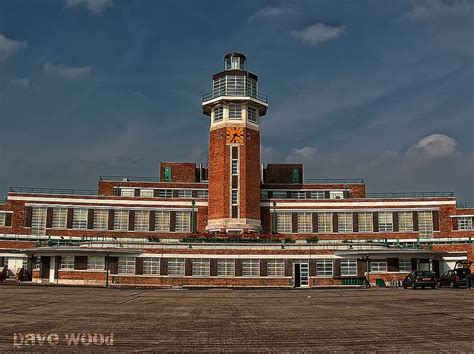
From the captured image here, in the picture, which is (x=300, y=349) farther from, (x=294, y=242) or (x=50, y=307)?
(x=294, y=242)

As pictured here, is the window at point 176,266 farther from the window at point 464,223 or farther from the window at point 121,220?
the window at point 464,223

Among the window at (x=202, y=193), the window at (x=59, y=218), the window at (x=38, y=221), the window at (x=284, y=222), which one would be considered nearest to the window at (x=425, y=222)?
the window at (x=284, y=222)

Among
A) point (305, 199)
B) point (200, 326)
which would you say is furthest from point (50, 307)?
point (305, 199)

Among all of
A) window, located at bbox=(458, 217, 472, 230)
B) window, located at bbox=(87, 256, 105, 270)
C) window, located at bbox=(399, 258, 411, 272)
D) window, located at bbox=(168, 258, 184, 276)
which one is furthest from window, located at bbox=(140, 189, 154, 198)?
window, located at bbox=(458, 217, 472, 230)

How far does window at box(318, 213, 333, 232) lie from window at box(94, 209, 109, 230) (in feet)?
89.1

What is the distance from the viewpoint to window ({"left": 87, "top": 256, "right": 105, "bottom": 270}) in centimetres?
5441

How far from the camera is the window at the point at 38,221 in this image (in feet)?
217

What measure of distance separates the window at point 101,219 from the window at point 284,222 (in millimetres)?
21872

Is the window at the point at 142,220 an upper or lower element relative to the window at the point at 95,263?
upper

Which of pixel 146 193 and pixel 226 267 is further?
pixel 146 193

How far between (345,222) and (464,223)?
14597mm

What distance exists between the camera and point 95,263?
54531 mm

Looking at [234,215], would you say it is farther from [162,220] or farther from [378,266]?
[378,266]

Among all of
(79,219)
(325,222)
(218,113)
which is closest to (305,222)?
(325,222)
